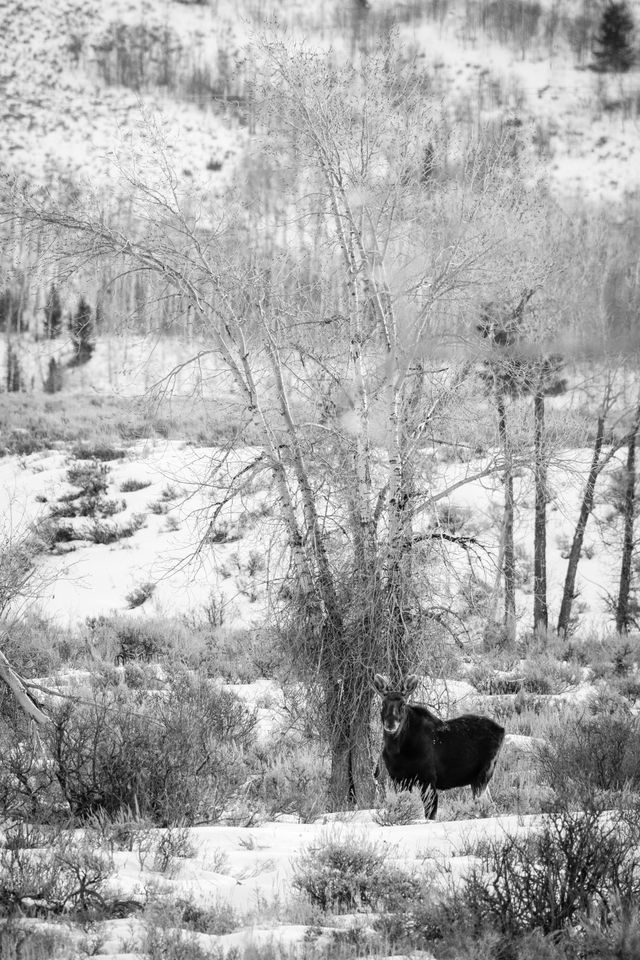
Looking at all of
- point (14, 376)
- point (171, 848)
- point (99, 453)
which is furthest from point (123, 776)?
point (14, 376)

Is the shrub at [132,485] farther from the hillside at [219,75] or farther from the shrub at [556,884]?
the hillside at [219,75]

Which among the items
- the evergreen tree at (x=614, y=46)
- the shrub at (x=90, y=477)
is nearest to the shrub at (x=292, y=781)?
the shrub at (x=90, y=477)

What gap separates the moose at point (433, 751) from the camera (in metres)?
7.34

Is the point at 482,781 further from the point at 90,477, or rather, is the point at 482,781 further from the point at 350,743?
the point at 90,477

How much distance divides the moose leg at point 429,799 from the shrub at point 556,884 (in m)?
2.58

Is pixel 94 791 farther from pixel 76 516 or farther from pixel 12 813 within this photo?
pixel 76 516

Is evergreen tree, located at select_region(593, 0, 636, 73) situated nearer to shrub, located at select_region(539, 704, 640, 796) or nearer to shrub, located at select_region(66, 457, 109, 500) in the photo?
shrub, located at select_region(66, 457, 109, 500)

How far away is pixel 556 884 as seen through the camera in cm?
404

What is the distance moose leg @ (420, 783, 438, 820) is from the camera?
279 inches

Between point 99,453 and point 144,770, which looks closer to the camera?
point 144,770

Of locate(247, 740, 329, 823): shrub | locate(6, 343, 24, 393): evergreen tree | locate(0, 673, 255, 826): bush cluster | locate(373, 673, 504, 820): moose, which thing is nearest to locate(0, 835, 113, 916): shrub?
locate(0, 673, 255, 826): bush cluster

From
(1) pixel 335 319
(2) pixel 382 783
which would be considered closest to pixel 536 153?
Answer: (1) pixel 335 319

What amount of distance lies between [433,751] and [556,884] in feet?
11.1

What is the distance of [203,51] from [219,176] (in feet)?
244
